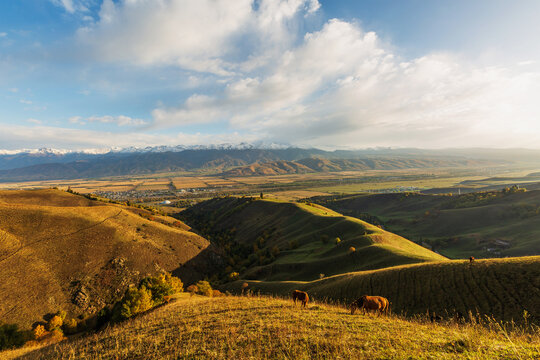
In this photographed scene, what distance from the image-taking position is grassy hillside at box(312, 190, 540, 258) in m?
76.8

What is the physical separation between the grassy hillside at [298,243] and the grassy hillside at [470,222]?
39111 millimetres

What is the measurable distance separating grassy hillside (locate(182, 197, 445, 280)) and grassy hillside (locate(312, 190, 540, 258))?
39.1 meters

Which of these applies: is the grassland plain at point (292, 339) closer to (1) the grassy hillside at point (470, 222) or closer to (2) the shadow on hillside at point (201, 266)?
(2) the shadow on hillside at point (201, 266)

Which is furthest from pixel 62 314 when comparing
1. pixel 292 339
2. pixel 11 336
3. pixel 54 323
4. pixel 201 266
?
pixel 292 339

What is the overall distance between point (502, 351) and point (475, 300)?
19.2 meters

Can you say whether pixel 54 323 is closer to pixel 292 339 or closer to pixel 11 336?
pixel 11 336

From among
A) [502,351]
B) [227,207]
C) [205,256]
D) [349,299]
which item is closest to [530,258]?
[349,299]

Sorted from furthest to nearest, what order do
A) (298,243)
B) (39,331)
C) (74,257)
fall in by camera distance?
(298,243) → (74,257) → (39,331)

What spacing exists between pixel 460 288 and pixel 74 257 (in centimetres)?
7413

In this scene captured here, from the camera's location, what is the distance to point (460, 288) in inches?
915

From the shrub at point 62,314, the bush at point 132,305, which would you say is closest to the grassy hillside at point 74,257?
the shrub at point 62,314

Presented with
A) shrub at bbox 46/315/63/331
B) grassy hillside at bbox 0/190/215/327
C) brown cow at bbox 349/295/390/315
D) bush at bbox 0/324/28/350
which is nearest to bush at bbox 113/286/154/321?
bush at bbox 0/324/28/350

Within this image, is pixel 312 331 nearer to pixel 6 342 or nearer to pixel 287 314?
pixel 287 314

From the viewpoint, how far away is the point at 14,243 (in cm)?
4925
